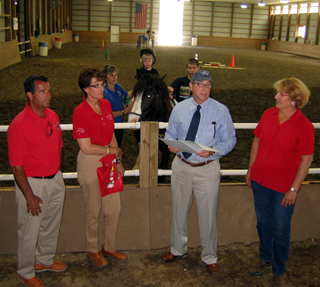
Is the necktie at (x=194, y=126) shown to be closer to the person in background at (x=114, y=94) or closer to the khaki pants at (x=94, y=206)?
the khaki pants at (x=94, y=206)

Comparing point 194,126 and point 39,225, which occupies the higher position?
point 194,126

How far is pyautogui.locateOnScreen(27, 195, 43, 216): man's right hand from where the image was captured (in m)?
2.62

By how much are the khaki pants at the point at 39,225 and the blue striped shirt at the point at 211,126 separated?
113cm

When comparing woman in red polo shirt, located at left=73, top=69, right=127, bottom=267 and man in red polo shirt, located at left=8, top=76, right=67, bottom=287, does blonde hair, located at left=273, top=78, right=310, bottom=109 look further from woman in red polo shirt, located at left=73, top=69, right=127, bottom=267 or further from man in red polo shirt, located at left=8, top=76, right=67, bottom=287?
man in red polo shirt, located at left=8, top=76, right=67, bottom=287

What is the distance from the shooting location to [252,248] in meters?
3.52

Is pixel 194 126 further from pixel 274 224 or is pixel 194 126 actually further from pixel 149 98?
pixel 149 98

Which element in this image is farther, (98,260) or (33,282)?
(98,260)

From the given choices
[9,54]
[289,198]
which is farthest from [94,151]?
[9,54]

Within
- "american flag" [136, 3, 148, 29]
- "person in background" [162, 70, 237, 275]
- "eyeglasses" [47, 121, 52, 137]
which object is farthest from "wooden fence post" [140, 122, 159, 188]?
"american flag" [136, 3, 148, 29]

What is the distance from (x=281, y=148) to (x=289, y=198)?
1.32 feet

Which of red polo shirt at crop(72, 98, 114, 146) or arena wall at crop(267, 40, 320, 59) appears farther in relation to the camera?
arena wall at crop(267, 40, 320, 59)

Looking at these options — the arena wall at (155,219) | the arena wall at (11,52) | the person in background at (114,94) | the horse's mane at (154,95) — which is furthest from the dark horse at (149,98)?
the arena wall at (11,52)

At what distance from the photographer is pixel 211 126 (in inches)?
112

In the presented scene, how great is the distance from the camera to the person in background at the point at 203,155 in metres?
2.86
